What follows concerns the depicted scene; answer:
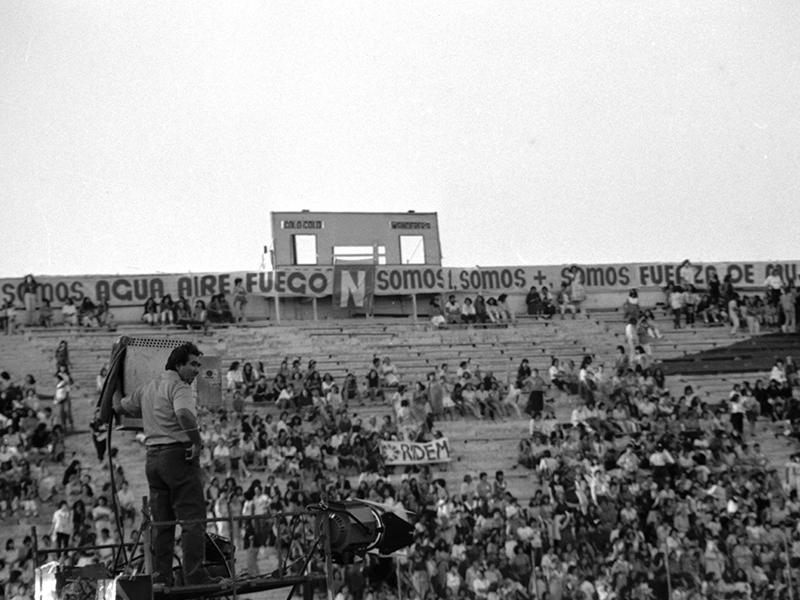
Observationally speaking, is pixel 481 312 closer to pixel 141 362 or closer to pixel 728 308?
pixel 728 308

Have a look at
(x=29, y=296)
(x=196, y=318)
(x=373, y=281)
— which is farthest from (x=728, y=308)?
(x=29, y=296)

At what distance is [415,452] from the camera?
2458 centimetres

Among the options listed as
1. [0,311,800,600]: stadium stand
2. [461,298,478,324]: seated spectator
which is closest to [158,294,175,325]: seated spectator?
[0,311,800,600]: stadium stand

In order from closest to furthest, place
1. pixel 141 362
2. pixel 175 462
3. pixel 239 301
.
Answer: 1. pixel 175 462
2. pixel 141 362
3. pixel 239 301

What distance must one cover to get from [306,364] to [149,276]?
6.36 m

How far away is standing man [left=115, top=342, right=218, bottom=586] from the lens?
355 inches

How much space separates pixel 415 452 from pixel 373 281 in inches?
426

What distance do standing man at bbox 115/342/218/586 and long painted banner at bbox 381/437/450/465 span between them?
48.8 feet

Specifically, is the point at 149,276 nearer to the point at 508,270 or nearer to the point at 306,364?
the point at 306,364

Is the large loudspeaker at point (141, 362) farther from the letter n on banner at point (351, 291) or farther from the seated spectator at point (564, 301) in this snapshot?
the seated spectator at point (564, 301)

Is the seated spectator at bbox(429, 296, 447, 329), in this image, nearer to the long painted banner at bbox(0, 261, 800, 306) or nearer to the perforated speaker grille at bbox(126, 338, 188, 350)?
the long painted banner at bbox(0, 261, 800, 306)

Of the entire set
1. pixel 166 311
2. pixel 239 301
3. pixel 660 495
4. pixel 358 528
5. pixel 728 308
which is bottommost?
pixel 660 495

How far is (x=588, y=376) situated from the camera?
27.7 metres

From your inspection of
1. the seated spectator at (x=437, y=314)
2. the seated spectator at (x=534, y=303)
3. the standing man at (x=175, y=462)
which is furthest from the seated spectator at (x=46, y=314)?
the standing man at (x=175, y=462)
